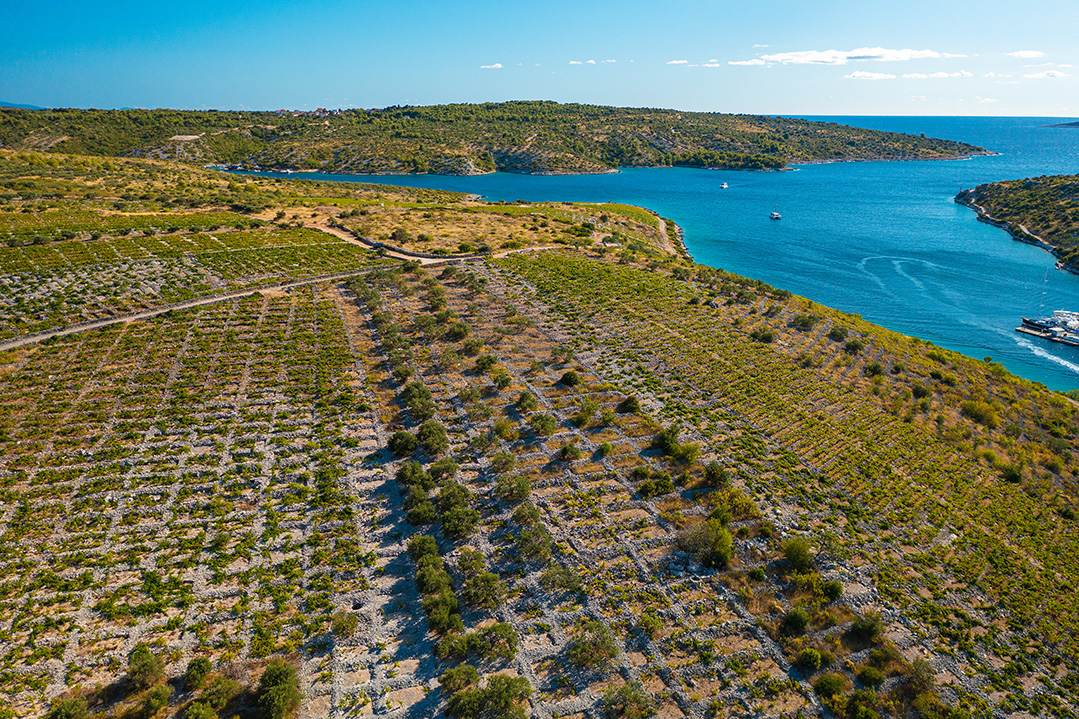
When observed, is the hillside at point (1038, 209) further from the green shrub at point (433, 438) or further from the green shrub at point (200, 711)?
the green shrub at point (200, 711)

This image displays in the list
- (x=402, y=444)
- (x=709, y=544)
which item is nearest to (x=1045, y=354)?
(x=709, y=544)

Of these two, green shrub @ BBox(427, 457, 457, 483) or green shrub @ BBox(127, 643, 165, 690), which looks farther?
green shrub @ BBox(427, 457, 457, 483)

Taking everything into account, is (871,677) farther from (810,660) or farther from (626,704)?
(626,704)

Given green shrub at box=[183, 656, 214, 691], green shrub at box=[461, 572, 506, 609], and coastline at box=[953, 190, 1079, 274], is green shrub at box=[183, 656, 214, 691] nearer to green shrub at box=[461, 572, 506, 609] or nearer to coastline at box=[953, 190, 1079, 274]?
green shrub at box=[461, 572, 506, 609]

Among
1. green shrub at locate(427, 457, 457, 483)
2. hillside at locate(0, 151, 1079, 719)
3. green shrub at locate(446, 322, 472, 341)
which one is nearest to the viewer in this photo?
hillside at locate(0, 151, 1079, 719)

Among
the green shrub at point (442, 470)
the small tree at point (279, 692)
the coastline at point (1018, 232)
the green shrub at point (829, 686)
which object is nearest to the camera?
the small tree at point (279, 692)

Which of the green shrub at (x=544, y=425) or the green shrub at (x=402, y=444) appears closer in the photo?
the green shrub at (x=402, y=444)

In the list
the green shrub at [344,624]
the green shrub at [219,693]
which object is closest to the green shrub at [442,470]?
the green shrub at [344,624]

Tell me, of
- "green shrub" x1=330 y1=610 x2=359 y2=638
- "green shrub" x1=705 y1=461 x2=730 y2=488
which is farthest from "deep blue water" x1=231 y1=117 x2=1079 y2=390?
"green shrub" x1=330 y1=610 x2=359 y2=638
